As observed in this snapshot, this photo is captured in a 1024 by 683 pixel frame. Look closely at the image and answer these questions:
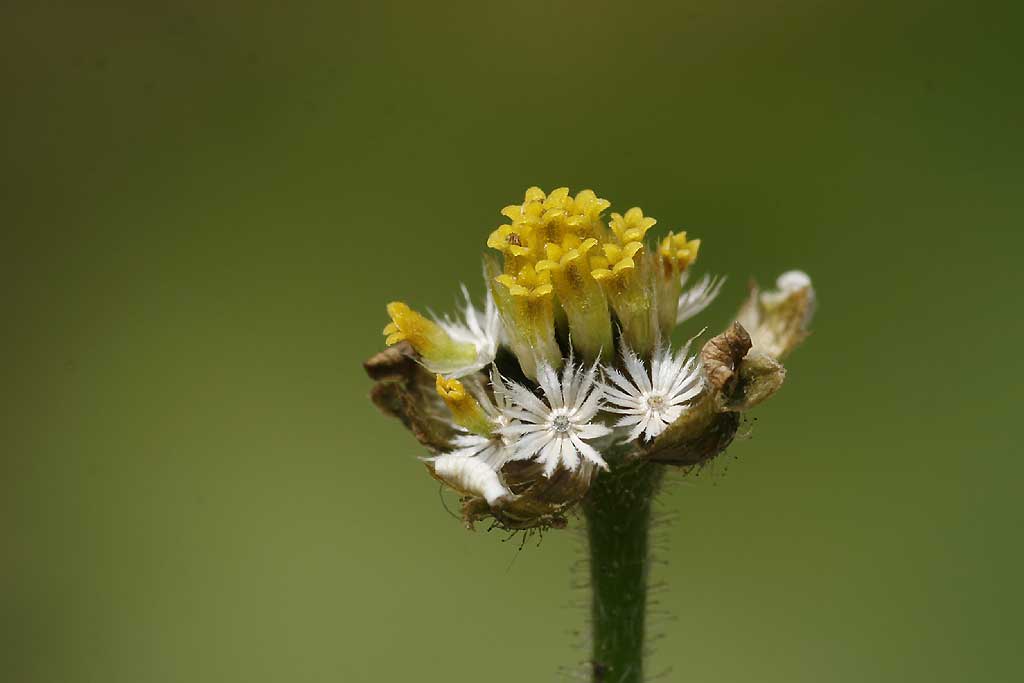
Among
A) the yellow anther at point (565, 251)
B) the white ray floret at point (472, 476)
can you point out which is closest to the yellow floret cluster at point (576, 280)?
the yellow anther at point (565, 251)

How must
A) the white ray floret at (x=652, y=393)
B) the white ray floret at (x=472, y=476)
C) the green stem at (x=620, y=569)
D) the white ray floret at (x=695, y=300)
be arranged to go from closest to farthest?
the white ray floret at (x=472, y=476) → the white ray floret at (x=652, y=393) → the green stem at (x=620, y=569) → the white ray floret at (x=695, y=300)

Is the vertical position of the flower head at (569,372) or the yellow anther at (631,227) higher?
the yellow anther at (631,227)

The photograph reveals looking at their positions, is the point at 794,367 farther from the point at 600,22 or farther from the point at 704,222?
the point at 600,22

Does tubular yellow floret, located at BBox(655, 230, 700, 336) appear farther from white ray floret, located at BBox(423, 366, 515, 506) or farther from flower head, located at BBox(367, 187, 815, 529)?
white ray floret, located at BBox(423, 366, 515, 506)

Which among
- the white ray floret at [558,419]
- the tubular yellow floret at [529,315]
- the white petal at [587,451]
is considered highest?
the tubular yellow floret at [529,315]

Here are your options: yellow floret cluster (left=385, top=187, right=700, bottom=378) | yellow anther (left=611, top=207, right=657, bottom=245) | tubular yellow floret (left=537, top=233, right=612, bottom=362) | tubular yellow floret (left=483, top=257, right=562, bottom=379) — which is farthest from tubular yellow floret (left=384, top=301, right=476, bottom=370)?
yellow anther (left=611, top=207, right=657, bottom=245)

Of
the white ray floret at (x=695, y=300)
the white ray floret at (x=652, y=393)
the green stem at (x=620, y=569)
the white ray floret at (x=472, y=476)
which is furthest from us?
the white ray floret at (x=695, y=300)

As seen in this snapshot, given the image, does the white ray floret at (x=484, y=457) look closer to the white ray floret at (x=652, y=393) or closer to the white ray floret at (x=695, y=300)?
the white ray floret at (x=652, y=393)
